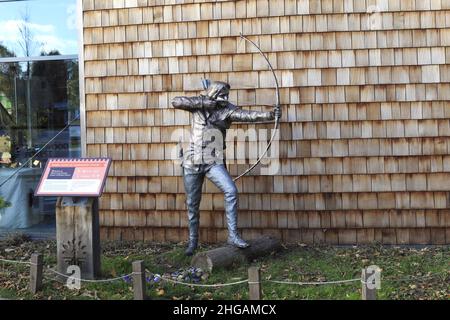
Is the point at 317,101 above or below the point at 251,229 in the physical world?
above

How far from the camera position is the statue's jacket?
5895 millimetres

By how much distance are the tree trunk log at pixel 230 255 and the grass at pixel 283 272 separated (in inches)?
3.1

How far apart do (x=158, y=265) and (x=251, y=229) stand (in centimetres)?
142

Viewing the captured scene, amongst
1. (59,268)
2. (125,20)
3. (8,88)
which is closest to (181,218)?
(59,268)

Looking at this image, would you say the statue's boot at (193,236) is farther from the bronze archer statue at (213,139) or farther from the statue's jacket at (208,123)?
the statue's jacket at (208,123)

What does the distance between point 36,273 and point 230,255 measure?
1840 millimetres

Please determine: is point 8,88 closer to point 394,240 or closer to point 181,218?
point 181,218

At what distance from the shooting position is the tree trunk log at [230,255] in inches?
218

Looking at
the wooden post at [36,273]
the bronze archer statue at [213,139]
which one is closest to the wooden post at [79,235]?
the wooden post at [36,273]

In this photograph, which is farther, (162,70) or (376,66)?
(162,70)

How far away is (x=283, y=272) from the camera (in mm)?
5652

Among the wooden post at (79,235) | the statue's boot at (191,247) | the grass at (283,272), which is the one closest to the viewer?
the grass at (283,272)

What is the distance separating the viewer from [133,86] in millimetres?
7141
